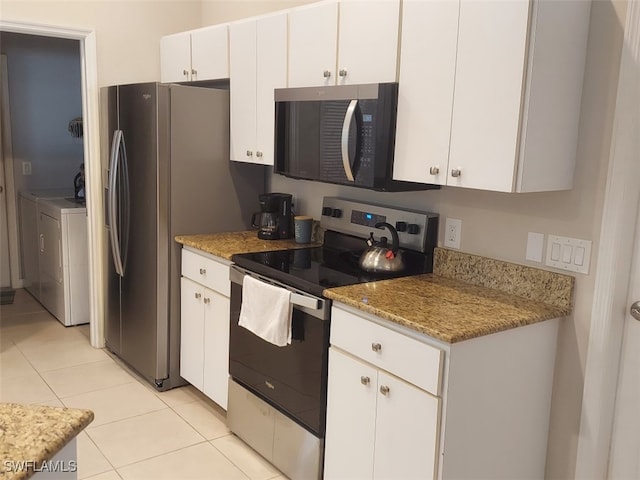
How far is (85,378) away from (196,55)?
200 cm

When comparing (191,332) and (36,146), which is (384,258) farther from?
(36,146)

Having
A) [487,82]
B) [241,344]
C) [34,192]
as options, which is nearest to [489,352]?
[487,82]

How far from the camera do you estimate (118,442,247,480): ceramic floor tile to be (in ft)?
8.65

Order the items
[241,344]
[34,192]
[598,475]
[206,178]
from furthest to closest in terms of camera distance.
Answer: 1. [34,192]
2. [206,178]
3. [241,344]
4. [598,475]

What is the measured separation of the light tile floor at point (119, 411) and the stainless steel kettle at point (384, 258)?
1.01 metres

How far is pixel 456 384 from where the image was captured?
1922 millimetres

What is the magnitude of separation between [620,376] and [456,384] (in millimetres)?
681

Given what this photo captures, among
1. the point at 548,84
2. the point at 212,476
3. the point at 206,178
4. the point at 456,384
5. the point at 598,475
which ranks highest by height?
the point at 548,84

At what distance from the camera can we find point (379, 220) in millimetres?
2830

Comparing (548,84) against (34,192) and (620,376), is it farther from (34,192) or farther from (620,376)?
(34,192)

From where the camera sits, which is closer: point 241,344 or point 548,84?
point 548,84

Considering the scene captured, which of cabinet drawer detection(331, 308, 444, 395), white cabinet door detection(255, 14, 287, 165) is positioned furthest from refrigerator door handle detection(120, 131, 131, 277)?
cabinet drawer detection(331, 308, 444, 395)

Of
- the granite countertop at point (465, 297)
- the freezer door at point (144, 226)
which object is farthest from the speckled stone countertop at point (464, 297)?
the freezer door at point (144, 226)

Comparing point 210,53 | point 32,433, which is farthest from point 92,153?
point 32,433
